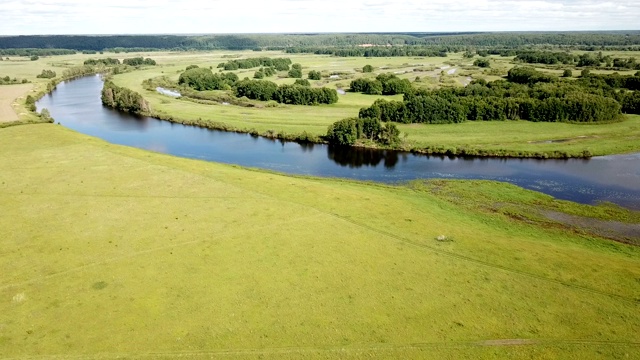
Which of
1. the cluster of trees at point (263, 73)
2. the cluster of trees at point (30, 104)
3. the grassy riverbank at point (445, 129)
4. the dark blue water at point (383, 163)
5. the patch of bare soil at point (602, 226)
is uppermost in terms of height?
the cluster of trees at point (263, 73)

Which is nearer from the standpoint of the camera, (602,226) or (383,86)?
(602,226)

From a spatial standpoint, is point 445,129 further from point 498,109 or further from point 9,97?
point 9,97

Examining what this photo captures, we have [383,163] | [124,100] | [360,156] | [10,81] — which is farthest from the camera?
[10,81]

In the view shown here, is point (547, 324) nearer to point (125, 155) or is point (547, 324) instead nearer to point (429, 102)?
point (125, 155)

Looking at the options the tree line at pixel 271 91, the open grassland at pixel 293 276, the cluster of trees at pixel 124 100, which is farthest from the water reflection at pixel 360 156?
the cluster of trees at pixel 124 100

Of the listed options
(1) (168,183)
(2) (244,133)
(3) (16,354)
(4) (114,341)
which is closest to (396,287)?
(4) (114,341)

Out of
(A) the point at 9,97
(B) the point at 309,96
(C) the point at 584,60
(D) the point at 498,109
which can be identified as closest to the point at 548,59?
(C) the point at 584,60

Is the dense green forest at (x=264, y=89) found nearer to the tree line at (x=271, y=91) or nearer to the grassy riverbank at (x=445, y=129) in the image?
the tree line at (x=271, y=91)
